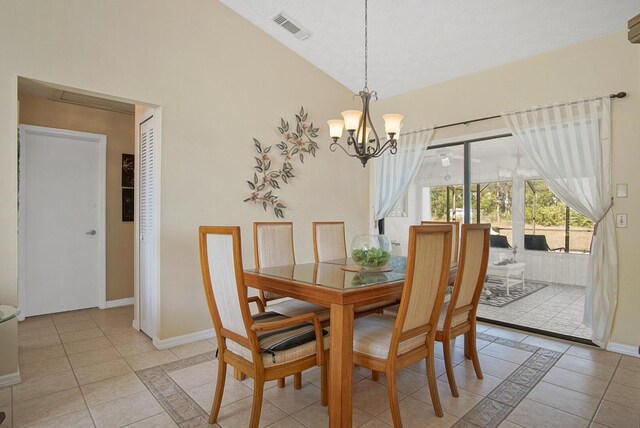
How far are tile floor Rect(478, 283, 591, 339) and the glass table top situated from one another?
1.77m

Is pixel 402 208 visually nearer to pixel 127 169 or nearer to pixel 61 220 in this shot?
pixel 127 169

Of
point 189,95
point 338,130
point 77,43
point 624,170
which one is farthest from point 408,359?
point 77,43

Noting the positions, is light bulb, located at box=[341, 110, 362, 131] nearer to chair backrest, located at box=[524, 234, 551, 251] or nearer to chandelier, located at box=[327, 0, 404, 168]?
chandelier, located at box=[327, 0, 404, 168]

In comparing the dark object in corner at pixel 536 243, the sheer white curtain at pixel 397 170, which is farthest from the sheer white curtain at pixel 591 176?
the sheer white curtain at pixel 397 170

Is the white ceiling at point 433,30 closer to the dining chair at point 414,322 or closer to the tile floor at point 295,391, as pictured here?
the dining chair at point 414,322

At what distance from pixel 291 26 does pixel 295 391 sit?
135 inches

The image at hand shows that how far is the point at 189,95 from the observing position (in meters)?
3.32

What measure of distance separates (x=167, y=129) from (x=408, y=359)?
2755 millimetres

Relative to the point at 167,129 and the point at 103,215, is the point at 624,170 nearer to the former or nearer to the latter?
the point at 167,129

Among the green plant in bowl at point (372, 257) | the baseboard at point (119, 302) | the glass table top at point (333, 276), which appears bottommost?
the baseboard at point (119, 302)

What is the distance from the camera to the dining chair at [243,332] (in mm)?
1749

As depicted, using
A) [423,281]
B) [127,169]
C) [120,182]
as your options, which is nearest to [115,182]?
[120,182]

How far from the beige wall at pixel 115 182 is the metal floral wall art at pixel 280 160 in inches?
80.5

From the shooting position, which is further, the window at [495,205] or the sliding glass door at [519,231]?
the window at [495,205]
